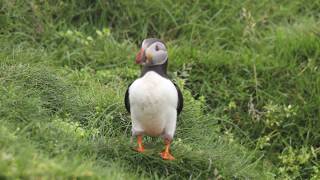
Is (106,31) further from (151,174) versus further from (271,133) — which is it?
(151,174)

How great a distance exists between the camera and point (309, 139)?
21.9 ft

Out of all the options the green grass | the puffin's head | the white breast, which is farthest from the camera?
the green grass

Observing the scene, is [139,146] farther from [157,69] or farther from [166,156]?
[157,69]

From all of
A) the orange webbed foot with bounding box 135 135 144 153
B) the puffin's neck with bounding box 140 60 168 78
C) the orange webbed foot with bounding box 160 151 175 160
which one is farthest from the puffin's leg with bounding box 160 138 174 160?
the puffin's neck with bounding box 140 60 168 78

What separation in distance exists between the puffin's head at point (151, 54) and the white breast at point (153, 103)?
3.1 inches

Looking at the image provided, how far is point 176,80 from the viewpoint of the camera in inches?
253

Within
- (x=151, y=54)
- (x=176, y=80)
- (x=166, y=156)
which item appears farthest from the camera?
(x=176, y=80)

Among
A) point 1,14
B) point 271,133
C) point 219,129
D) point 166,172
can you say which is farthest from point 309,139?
point 1,14

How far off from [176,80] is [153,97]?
1.92 meters

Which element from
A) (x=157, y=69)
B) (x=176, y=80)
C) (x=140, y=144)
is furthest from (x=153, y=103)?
(x=176, y=80)

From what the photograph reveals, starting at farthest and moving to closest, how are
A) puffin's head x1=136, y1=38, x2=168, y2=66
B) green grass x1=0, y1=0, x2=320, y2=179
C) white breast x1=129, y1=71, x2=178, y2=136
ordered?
1. green grass x1=0, y1=0, x2=320, y2=179
2. puffin's head x1=136, y1=38, x2=168, y2=66
3. white breast x1=129, y1=71, x2=178, y2=136

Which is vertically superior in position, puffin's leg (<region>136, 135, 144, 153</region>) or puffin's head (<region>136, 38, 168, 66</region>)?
puffin's head (<region>136, 38, 168, 66</region>)

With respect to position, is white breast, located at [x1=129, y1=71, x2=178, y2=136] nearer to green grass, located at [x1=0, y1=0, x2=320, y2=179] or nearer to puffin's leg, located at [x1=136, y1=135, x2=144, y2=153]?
puffin's leg, located at [x1=136, y1=135, x2=144, y2=153]

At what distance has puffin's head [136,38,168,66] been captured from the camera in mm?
4648
